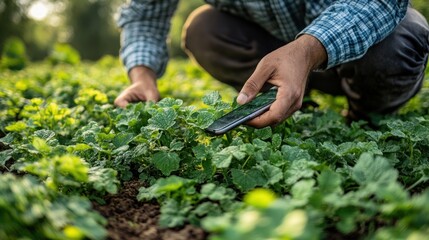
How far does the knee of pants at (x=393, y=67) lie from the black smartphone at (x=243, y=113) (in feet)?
2.32

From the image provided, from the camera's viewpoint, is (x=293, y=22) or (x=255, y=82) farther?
(x=293, y=22)

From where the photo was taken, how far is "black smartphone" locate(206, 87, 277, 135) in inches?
64.9

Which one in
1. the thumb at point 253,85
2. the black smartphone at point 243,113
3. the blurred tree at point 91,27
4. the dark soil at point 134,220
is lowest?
the dark soil at point 134,220

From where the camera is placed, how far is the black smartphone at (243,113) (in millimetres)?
1648

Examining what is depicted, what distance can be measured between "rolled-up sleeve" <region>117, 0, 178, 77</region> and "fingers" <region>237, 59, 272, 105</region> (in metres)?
1.01

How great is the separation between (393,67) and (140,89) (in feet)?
4.09

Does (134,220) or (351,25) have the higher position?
(351,25)

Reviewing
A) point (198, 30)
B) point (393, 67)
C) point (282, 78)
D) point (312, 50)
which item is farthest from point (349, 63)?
point (198, 30)

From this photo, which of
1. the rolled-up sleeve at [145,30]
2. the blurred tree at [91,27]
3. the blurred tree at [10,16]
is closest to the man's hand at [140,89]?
the rolled-up sleeve at [145,30]

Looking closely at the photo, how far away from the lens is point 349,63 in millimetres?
2332

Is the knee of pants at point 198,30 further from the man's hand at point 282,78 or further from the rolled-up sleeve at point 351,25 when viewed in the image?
the man's hand at point 282,78

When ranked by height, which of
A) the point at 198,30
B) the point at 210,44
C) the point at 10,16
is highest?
the point at 10,16

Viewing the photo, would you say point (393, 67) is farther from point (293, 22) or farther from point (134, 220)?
point (134, 220)

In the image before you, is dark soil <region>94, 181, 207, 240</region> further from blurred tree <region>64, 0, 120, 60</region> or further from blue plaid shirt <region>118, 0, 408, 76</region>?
blurred tree <region>64, 0, 120, 60</region>
